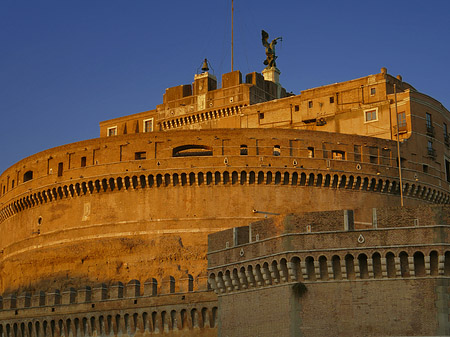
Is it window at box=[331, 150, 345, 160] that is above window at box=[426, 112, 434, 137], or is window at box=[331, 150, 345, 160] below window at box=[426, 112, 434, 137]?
below

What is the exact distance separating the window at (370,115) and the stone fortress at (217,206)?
88 millimetres

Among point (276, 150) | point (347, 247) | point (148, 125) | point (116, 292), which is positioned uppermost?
point (148, 125)

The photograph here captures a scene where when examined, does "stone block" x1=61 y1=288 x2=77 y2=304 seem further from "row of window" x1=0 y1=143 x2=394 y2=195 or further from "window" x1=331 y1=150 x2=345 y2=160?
"window" x1=331 y1=150 x2=345 y2=160

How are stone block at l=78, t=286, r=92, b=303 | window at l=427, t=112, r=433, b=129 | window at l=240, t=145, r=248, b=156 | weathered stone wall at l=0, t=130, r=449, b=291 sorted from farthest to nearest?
window at l=427, t=112, r=433, b=129
window at l=240, t=145, r=248, b=156
weathered stone wall at l=0, t=130, r=449, b=291
stone block at l=78, t=286, r=92, b=303

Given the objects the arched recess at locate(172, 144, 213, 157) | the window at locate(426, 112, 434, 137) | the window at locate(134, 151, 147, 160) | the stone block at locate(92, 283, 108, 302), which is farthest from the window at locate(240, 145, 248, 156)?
the stone block at locate(92, 283, 108, 302)

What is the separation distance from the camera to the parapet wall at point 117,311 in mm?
31031

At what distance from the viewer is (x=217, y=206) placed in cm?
4441

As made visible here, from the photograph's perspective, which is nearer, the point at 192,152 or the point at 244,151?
the point at 244,151

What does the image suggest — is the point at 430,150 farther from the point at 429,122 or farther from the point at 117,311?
the point at 117,311

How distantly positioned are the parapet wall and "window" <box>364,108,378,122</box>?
19612mm

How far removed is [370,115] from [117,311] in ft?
72.5

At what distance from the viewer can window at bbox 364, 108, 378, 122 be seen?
161ft

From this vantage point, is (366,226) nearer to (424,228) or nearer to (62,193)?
(424,228)

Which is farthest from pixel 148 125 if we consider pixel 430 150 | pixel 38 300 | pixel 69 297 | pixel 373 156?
pixel 69 297
